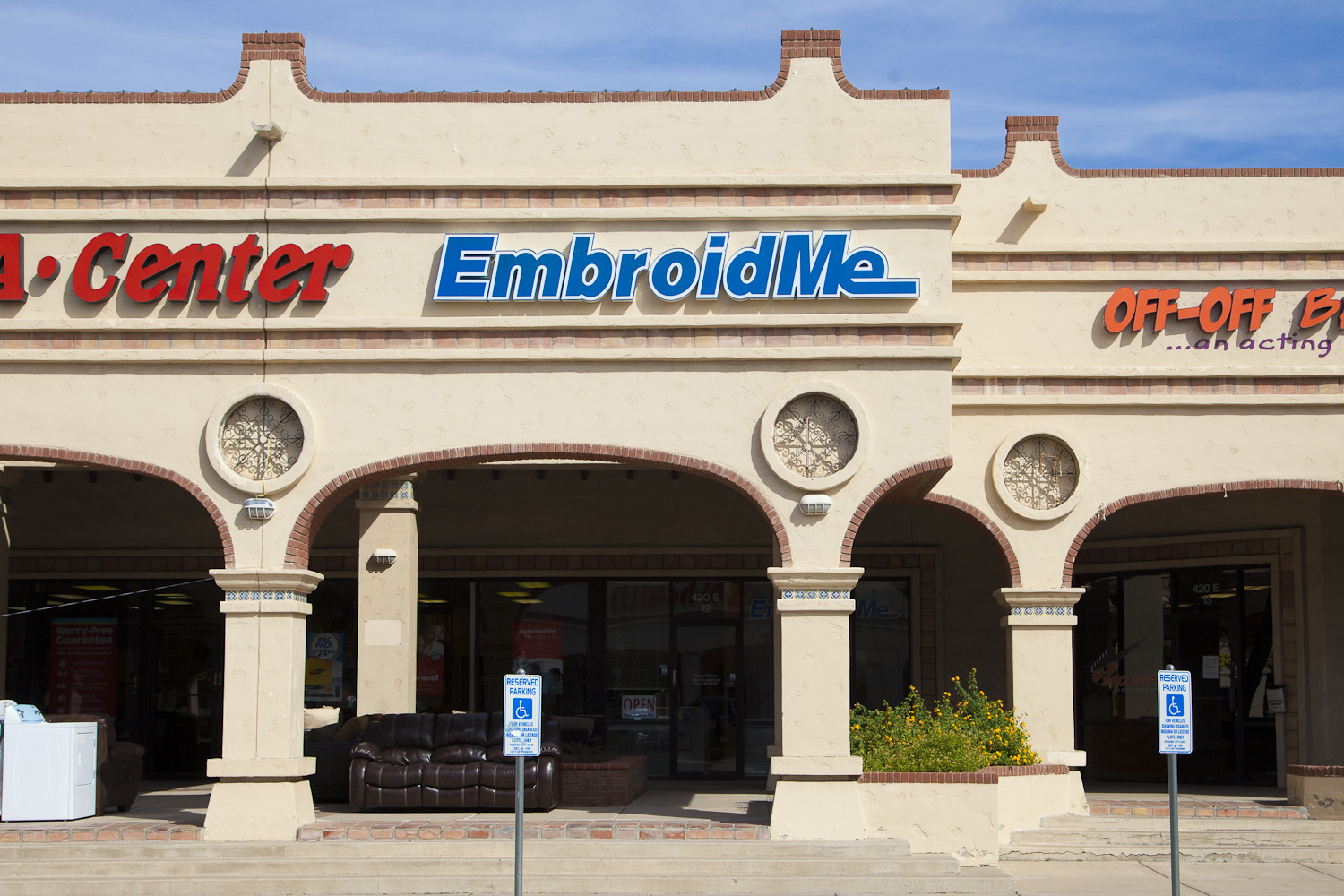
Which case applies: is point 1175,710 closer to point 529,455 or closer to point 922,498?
point 922,498

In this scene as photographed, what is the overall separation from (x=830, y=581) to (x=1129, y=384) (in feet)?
15.6

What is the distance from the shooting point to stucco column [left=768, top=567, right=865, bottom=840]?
45.9 ft

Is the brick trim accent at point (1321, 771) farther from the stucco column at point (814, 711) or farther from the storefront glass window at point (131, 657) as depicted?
the storefront glass window at point (131, 657)

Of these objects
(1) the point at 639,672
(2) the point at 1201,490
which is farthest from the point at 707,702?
(2) the point at 1201,490

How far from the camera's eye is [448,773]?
15188 mm

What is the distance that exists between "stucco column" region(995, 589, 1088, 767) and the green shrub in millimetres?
256

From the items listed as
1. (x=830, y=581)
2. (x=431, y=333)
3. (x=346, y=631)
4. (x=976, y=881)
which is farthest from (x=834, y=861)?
(x=346, y=631)

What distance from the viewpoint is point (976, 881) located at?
1301 cm

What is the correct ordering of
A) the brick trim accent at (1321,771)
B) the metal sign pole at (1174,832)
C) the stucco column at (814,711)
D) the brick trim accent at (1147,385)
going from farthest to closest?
the brick trim accent at (1147,385), the brick trim accent at (1321,771), the stucco column at (814,711), the metal sign pole at (1174,832)

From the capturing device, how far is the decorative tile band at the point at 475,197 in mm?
14836

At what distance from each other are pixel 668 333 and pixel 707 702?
737cm

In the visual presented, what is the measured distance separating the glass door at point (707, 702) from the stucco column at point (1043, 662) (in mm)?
5083

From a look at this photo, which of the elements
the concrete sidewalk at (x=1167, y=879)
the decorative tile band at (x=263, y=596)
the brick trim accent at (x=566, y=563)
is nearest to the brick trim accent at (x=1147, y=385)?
the brick trim accent at (x=566, y=563)

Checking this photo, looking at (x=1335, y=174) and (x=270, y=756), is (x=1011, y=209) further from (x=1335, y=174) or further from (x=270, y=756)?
(x=270, y=756)
